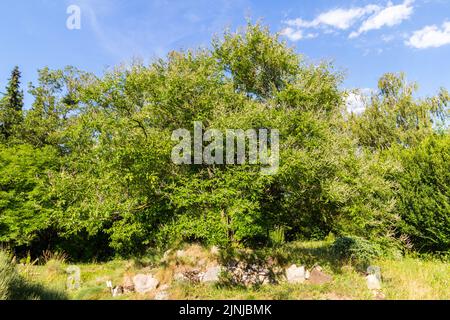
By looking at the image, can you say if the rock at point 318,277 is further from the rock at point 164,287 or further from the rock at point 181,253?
the rock at point 164,287

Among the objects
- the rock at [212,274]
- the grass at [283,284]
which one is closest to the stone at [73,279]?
the grass at [283,284]

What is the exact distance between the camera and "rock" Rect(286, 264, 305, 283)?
11.8 m

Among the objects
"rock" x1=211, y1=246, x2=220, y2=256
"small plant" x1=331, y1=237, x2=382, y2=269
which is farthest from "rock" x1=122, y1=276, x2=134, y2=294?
"small plant" x1=331, y1=237, x2=382, y2=269

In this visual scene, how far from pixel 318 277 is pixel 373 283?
194cm

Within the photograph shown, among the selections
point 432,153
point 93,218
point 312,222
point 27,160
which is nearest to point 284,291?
point 312,222

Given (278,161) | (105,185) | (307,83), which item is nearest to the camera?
(278,161)

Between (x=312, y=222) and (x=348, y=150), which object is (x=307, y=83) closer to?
(x=348, y=150)

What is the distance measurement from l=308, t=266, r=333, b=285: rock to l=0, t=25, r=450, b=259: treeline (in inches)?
82.7

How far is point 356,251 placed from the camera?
47.8 ft

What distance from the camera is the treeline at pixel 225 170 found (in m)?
9.94

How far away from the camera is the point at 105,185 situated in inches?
409

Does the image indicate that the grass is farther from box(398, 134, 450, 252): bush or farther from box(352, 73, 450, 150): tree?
box(352, 73, 450, 150): tree

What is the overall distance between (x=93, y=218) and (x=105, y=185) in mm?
1209

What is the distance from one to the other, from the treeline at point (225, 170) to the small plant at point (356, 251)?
1.95ft
